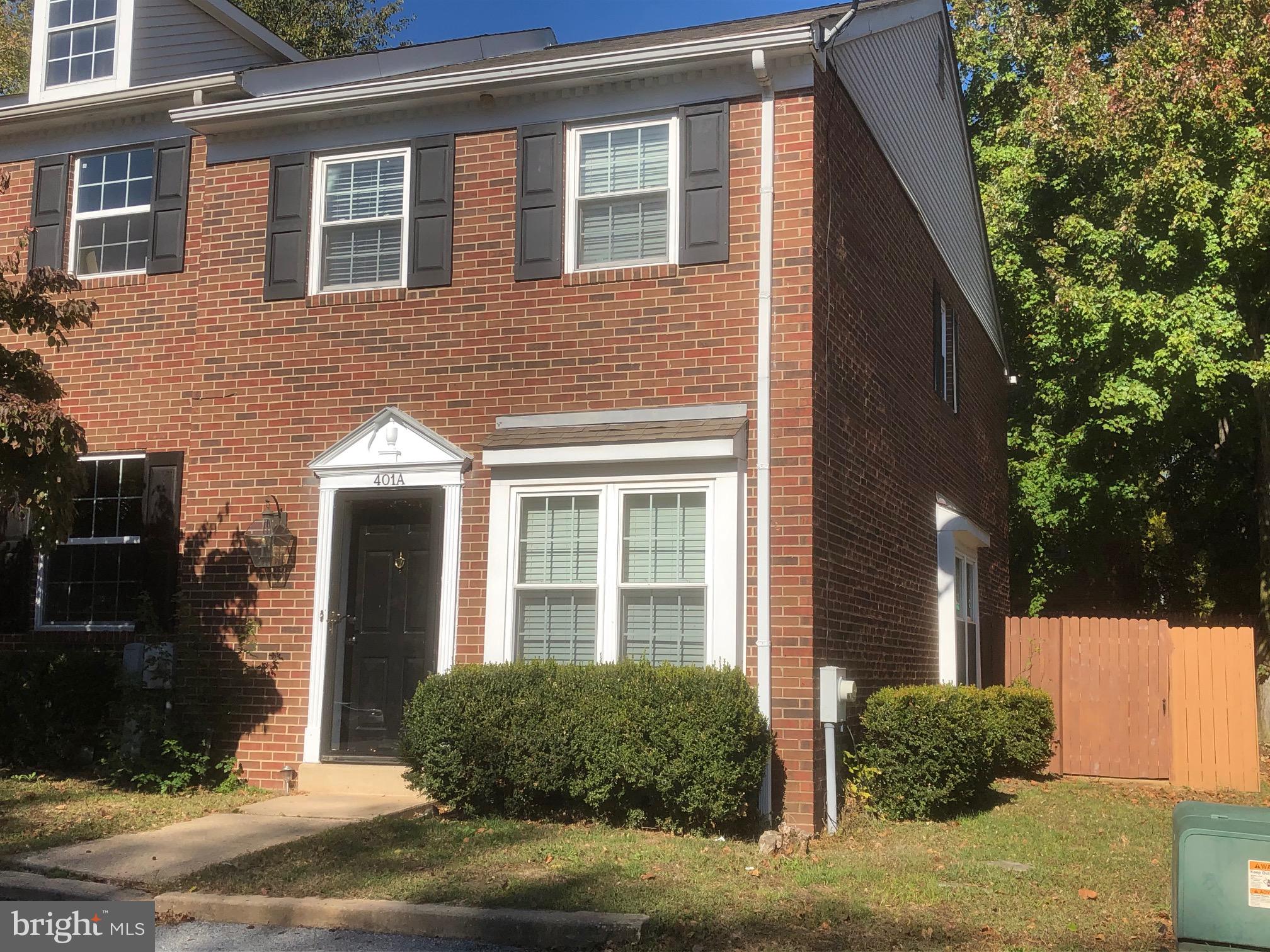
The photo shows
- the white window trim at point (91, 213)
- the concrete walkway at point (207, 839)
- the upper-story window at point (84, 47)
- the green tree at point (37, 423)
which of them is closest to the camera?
the concrete walkway at point (207, 839)

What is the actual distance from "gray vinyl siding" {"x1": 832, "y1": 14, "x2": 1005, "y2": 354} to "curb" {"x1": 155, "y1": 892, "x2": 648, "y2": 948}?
7.42 meters

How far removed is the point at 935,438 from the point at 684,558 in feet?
18.6

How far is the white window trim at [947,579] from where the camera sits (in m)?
13.7

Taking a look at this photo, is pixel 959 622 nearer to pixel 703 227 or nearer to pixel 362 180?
pixel 703 227

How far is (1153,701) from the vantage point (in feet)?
46.0

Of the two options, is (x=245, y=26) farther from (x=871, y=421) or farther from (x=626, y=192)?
(x=871, y=421)

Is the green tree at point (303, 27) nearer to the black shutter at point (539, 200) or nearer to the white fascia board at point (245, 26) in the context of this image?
the white fascia board at point (245, 26)

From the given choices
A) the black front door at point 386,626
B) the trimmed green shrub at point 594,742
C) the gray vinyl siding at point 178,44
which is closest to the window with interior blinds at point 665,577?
the trimmed green shrub at point 594,742

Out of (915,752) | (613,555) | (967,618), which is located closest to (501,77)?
(613,555)

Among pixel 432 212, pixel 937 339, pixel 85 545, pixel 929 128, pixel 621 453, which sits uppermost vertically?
pixel 929 128

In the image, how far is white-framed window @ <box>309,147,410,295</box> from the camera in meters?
11.0

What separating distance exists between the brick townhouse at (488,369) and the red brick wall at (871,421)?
61 millimetres

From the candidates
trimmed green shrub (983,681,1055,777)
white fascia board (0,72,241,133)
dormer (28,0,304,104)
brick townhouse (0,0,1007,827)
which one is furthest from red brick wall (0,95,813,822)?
trimmed green shrub (983,681,1055,777)

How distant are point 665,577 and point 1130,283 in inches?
471
